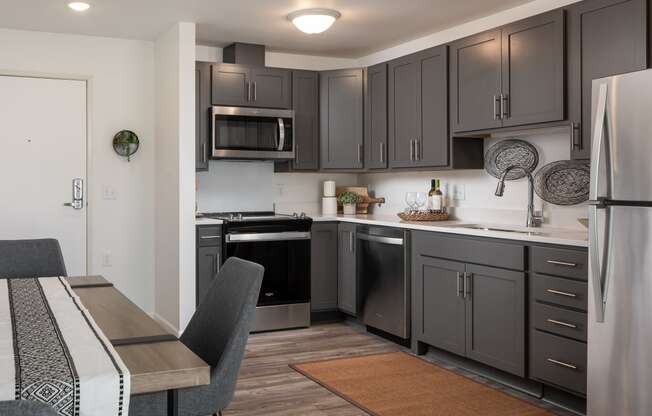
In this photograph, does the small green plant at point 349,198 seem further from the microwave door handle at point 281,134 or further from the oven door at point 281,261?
the microwave door handle at point 281,134

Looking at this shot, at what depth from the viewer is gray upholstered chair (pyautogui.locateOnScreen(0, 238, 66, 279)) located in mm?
3021

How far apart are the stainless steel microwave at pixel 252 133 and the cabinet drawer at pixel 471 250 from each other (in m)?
1.45

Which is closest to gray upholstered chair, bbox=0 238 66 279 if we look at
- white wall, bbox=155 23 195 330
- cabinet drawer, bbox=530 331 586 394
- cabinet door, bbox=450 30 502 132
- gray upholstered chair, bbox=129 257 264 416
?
gray upholstered chair, bbox=129 257 264 416

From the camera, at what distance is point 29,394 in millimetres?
1327

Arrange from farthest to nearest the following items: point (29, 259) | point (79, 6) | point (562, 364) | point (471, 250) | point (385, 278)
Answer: point (385, 278), point (79, 6), point (471, 250), point (562, 364), point (29, 259)

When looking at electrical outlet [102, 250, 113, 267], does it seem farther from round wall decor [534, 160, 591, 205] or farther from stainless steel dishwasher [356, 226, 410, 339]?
round wall decor [534, 160, 591, 205]

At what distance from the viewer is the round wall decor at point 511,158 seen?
4348mm

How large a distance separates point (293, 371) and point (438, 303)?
1.00m

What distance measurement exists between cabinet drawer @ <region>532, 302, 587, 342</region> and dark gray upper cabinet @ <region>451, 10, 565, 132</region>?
3.42ft

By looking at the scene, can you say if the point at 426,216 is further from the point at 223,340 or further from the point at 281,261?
the point at 223,340

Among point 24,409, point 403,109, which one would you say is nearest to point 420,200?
point 403,109

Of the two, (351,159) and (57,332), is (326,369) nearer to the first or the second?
(351,159)

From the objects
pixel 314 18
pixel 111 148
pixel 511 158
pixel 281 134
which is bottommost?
pixel 511 158

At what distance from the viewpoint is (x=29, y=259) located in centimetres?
307
